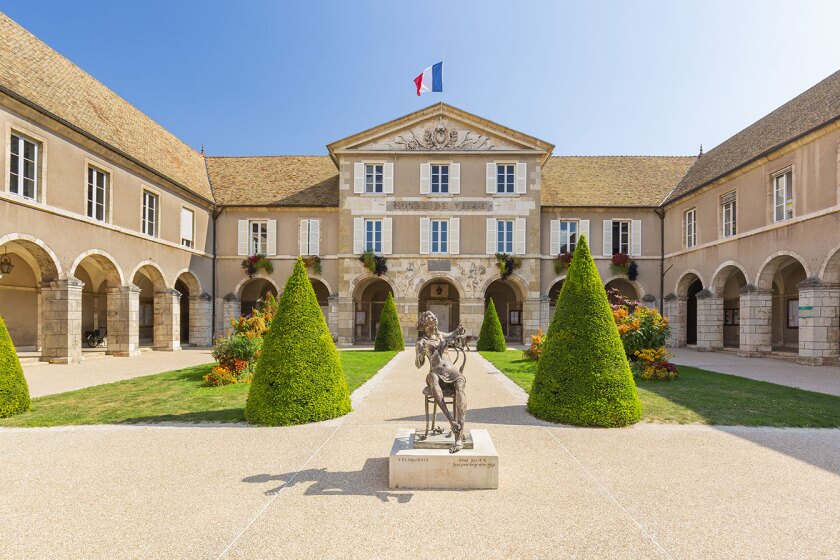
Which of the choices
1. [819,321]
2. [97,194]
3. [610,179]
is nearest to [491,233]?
[610,179]

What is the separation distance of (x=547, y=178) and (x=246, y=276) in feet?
54.0

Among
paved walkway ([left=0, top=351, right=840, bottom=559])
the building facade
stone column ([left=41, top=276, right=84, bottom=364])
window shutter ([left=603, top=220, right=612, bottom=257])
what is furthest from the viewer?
window shutter ([left=603, top=220, right=612, bottom=257])

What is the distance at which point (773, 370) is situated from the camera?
41.8 feet

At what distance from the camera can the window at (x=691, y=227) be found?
64.9 feet

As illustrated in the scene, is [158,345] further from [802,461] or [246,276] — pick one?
[802,461]

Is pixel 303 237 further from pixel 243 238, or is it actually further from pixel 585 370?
pixel 585 370

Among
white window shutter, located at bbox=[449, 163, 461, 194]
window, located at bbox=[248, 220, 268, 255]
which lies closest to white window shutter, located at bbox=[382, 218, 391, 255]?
white window shutter, located at bbox=[449, 163, 461, 194]

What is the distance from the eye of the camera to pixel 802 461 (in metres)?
5.13

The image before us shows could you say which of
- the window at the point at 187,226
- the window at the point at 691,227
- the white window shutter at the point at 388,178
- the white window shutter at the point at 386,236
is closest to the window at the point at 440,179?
the white window shutter at the point at 388,178

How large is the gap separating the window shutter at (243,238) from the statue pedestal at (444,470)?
2005cm

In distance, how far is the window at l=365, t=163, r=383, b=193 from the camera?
21.4 metres

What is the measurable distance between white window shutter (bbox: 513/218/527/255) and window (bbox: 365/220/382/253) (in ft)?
21.2

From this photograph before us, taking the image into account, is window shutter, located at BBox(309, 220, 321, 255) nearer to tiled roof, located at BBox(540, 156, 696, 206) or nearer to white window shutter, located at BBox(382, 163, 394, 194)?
white window shutter, located at BBox(382, 163, 394, 194)

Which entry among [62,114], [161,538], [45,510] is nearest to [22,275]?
[62,114]
